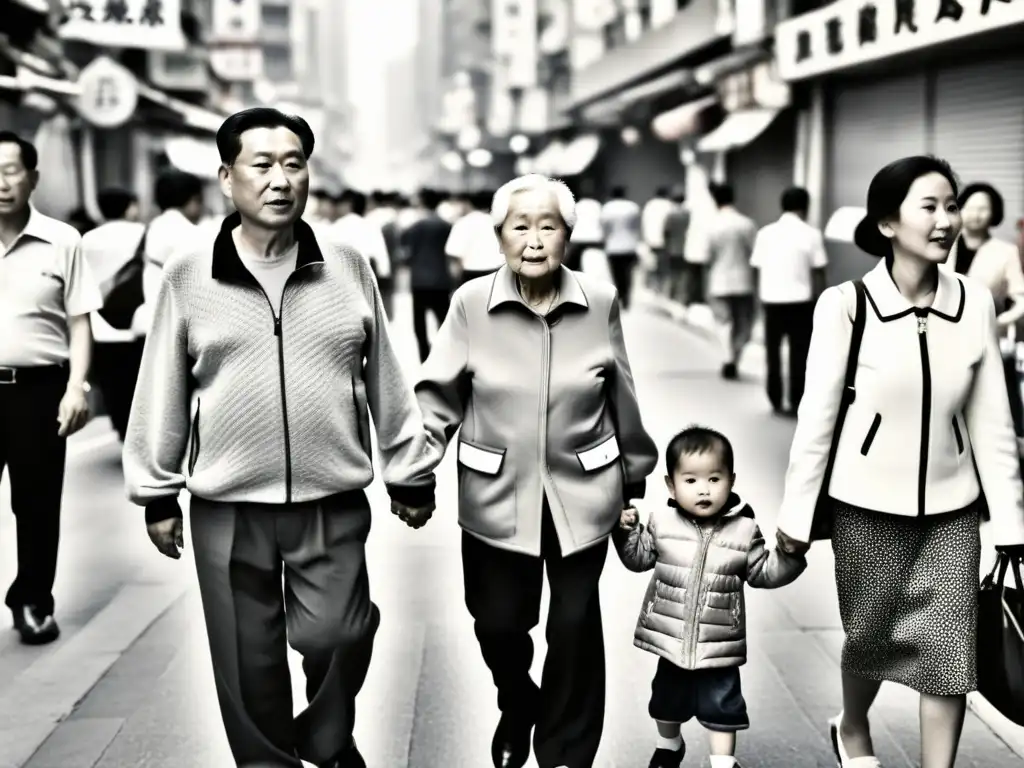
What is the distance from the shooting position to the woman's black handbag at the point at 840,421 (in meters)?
3.62

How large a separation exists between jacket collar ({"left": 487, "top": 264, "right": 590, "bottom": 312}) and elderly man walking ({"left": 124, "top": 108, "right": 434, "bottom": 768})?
35cm

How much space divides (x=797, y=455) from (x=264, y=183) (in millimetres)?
1562

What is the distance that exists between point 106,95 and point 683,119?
9.70 metres

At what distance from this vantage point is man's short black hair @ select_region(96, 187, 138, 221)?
864 cm

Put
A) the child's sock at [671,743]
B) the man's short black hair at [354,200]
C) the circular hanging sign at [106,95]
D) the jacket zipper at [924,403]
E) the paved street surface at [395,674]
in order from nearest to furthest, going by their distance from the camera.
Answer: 1. the jacket zipper at [924,403]
2. the child's sock at [671,743]
3. the paved street surface at [395,674]
4. the man's short black hair at [354,200]
5. the circular hanging sign at [106,95]

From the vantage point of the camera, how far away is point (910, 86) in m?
14.8

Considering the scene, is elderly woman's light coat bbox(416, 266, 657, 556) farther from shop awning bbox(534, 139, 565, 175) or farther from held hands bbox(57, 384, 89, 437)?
shop awning bbox(534, 139, 565, 175)

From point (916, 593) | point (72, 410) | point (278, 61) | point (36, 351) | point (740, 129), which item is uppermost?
point (278, 61)

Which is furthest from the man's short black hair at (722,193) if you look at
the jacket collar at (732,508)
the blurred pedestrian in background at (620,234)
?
the jacket collar at (732,508)

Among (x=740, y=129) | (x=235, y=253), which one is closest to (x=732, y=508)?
(x=235, y=253)

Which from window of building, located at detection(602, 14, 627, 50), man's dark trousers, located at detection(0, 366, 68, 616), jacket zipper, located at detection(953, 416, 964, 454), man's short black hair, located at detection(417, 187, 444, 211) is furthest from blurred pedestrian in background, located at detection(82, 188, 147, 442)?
window of building, located at detection(602, 14, 627, 50)

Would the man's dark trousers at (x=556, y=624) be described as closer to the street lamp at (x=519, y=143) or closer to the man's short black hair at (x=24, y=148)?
the man's short black hair at (x=24, y=148)

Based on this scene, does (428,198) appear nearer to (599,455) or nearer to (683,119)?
(683,119)

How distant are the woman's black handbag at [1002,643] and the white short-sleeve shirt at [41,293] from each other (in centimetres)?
352
